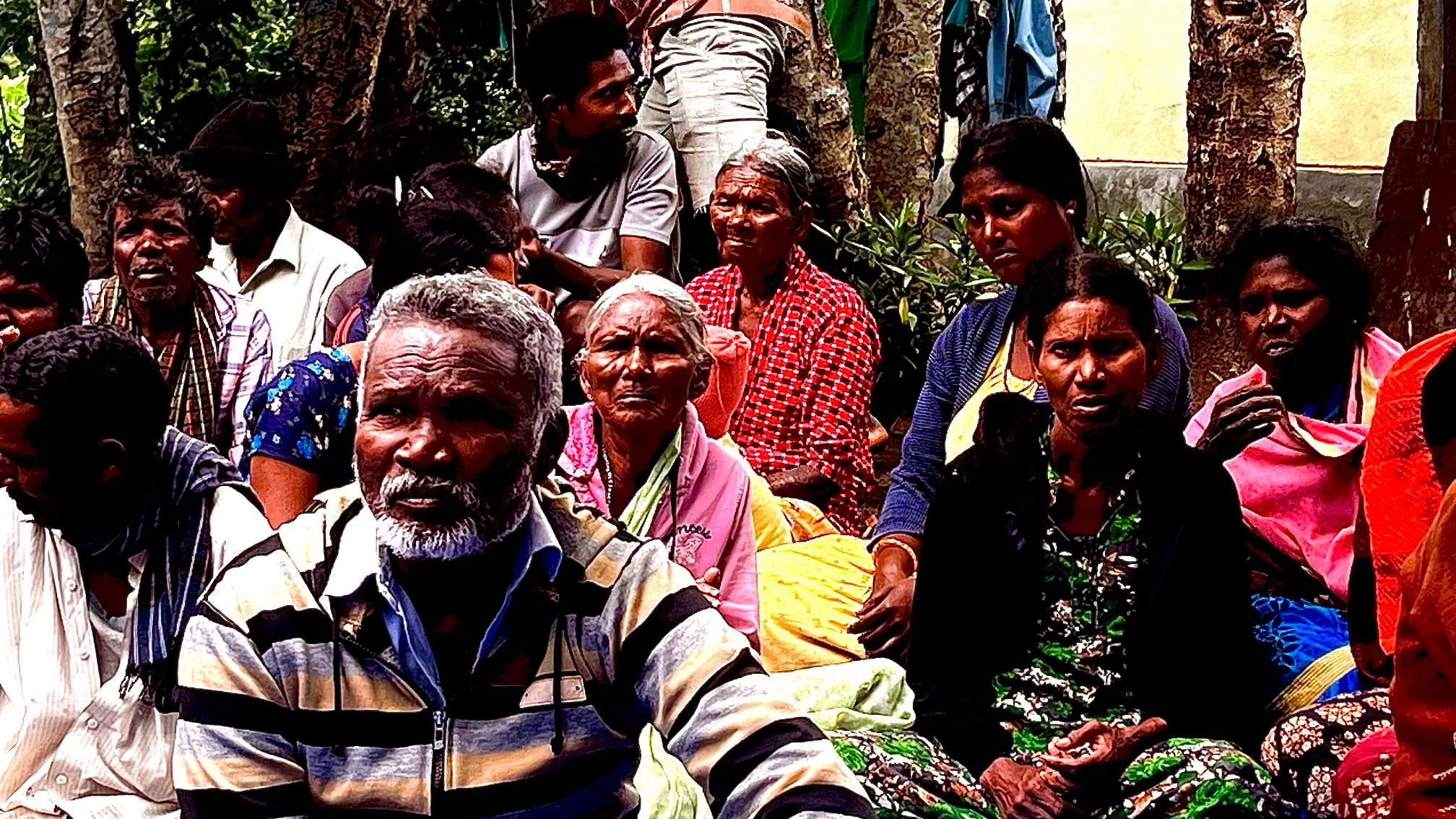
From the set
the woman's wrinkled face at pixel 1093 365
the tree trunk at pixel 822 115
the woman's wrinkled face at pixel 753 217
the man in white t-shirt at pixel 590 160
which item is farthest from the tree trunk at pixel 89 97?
the woman's wrinkled face at pixel 1093 365

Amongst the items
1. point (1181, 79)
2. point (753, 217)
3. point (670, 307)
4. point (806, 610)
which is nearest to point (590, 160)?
point (753, 217)

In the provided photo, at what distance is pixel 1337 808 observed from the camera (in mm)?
3912

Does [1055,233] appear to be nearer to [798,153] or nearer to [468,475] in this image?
[798,153]

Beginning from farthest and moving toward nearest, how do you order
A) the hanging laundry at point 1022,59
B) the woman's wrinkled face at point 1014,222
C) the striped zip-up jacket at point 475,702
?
the hanging laundry at point 1022,59 < the woman's wrinkled face at point 1014,222 < the striped zip-up jacket at point 475,702

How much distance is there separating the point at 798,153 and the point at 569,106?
83cm

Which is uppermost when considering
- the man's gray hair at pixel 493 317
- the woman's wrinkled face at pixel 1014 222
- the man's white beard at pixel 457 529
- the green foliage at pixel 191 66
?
the green foliage at pixel 191 66

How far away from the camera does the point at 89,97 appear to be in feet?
24.1

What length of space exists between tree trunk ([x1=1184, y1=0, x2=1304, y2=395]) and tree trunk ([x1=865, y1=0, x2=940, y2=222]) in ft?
5.51

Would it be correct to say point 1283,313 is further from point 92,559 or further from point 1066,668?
point 92,559

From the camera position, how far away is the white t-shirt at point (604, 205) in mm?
6605

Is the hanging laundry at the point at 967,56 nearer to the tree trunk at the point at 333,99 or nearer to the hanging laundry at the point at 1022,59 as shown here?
the hanging laundry at the point at 1022,59

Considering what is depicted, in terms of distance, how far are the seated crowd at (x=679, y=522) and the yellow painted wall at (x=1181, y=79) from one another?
279 inches

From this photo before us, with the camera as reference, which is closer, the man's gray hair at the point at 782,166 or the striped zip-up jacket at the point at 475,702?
the striped zip-up jacket at the point at 475,702

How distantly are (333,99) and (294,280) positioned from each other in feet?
7.42
